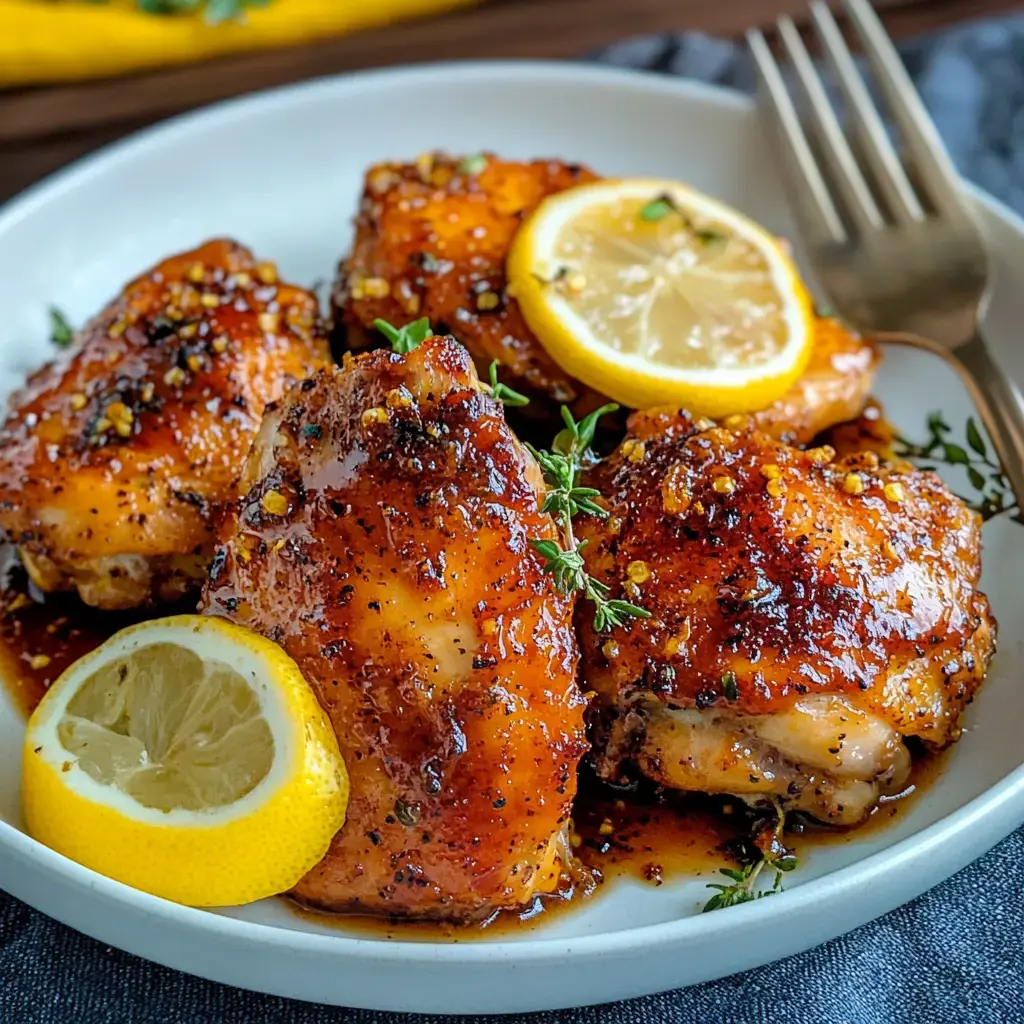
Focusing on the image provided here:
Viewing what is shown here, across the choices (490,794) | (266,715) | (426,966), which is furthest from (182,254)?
(426,966)

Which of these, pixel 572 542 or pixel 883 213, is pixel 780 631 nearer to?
pixel 572 542

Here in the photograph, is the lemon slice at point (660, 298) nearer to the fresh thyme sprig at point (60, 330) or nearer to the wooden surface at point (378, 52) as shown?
the fresh thyme sprig at point (60, 330)

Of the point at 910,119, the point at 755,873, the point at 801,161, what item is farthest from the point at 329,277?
the point at 755,873

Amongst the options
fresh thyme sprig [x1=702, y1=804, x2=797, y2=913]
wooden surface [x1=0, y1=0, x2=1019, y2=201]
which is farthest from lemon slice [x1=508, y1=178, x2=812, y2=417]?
wooden surface [x1=0, y1=0, x2=1019, y2=201]

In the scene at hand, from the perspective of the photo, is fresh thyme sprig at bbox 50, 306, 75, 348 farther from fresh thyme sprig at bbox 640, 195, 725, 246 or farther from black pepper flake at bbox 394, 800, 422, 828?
black pepper flake at bbox 394, 800, 422, 828

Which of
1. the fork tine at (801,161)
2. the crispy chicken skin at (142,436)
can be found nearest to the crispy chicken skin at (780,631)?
the crispy chicken skin at (142,436)

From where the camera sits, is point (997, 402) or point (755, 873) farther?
point (997, 402)

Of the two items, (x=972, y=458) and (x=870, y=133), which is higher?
(x=870, y=133)
